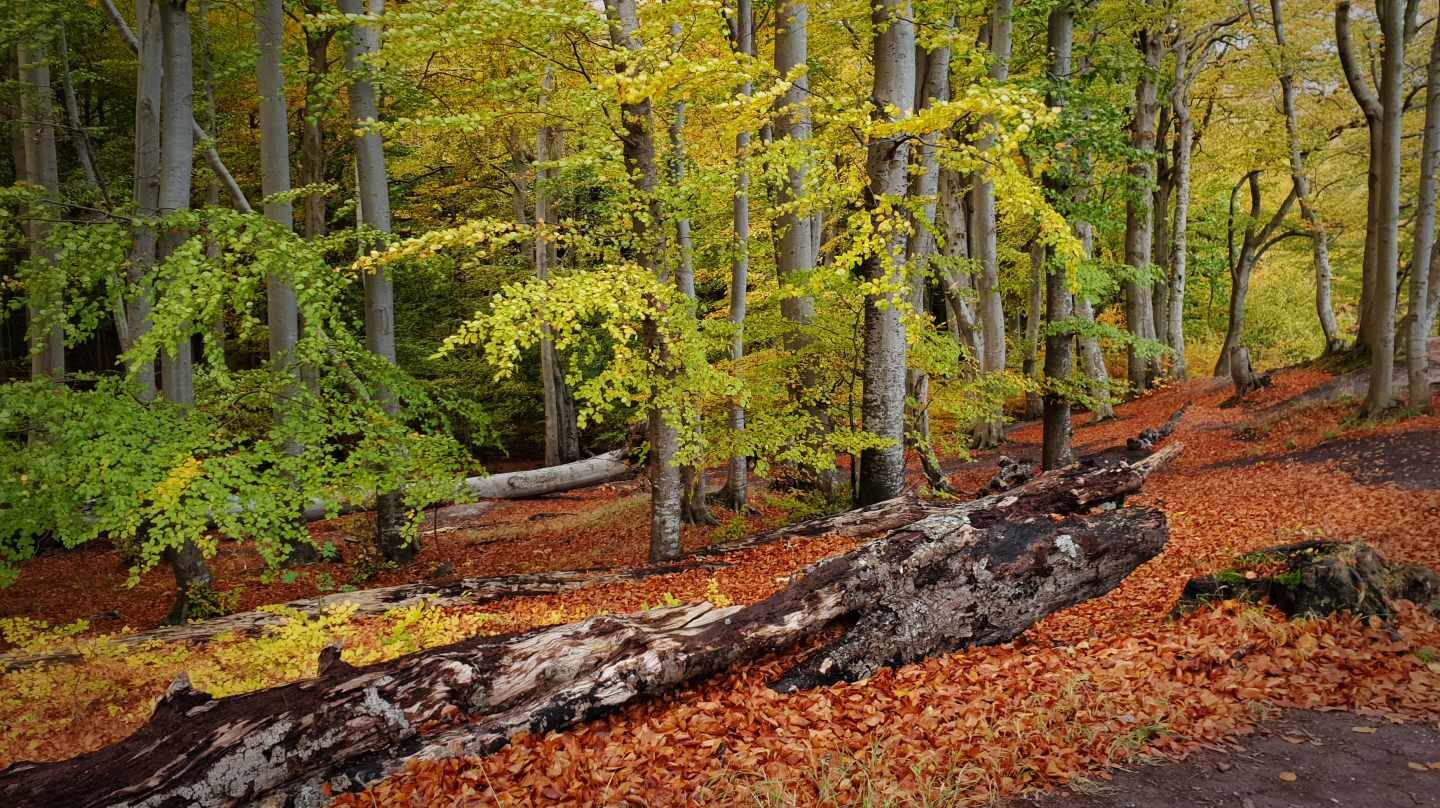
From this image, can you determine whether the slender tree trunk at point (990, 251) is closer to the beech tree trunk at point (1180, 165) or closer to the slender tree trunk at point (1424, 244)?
the beech tree trunk at point (1180, 165)

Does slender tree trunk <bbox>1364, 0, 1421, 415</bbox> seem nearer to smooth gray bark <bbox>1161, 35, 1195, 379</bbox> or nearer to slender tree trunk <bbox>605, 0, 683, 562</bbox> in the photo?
smooth gray bark <bbox>1161, 35, 1195, 379</bbox>

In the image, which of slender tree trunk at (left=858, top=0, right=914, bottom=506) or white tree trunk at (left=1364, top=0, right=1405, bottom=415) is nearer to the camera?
slender tree trunk at (left=858, top=0, right=914, bottom=506)

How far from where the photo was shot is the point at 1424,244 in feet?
35.2

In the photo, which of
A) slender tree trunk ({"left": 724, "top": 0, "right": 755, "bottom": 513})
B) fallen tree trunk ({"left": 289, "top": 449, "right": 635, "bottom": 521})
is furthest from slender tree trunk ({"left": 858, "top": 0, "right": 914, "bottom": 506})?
fallen tree trunk ({"left": 289, "top": 449, "right": 635, "bottom": 521})

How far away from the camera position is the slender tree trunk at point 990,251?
12.1 metres

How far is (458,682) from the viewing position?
399cm

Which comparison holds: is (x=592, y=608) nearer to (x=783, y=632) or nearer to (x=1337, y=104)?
(x=783, y=632)

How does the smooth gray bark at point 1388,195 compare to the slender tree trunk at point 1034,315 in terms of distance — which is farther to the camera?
the slender tree trunk at point 1034,315

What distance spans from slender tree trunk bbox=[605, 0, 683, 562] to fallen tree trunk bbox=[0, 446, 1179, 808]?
320cm

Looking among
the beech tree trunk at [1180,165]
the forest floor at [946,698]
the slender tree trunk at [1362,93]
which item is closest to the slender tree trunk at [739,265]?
the forest floor at [946,698]

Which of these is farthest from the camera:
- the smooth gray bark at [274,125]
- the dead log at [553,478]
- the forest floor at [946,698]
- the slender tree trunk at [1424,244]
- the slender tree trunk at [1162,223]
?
the slender tree trunk at [1162,223]

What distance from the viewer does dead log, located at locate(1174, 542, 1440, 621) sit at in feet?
15.8

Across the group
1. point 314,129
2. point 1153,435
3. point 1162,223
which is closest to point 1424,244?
point 1153,435

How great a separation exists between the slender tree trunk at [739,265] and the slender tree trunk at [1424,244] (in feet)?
31.8
